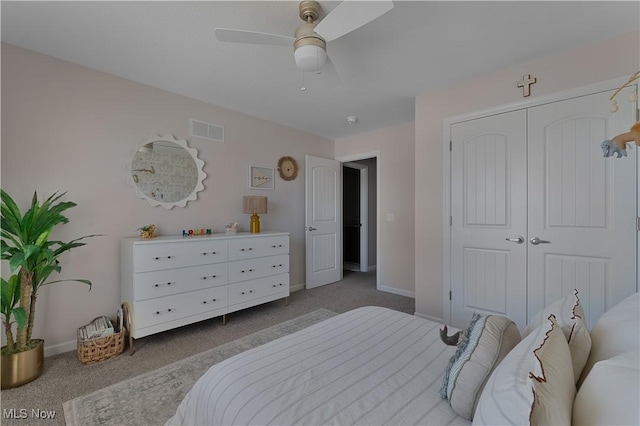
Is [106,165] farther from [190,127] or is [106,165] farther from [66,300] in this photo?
[66,300]

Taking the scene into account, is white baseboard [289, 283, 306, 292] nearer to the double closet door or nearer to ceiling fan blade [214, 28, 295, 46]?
the double closet door

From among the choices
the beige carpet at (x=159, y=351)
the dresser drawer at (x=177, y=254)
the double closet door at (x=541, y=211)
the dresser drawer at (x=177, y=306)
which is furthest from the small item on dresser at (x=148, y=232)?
the double closet door at (x=541, y=211)

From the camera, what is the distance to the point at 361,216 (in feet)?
18.5

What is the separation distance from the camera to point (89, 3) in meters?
1.71

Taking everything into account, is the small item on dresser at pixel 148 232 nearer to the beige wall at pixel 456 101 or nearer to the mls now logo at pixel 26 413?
the mls now logo at pixel 26 413

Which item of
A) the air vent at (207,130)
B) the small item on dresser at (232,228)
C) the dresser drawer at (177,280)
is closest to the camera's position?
the dresser drawer at (177,280)

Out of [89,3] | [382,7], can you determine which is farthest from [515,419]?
[89,3]

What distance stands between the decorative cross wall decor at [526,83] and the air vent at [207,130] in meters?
3.06

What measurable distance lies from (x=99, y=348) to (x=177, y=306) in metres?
0.59

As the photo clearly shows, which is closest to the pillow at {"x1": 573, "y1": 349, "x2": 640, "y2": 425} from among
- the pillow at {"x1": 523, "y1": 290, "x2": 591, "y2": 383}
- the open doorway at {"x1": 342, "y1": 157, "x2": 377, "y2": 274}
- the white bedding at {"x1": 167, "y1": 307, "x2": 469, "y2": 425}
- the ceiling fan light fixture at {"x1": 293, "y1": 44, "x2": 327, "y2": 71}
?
the pillow at {"x1": 523, "y1": 290, "x2": 591, "y2": 383}

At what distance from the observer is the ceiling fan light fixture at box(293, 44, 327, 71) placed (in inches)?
63.6

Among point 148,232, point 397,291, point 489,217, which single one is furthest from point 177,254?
point 397,291

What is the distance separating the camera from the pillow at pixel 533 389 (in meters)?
0.56

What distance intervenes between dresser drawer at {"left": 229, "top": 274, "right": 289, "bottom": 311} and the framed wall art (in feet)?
4.03
